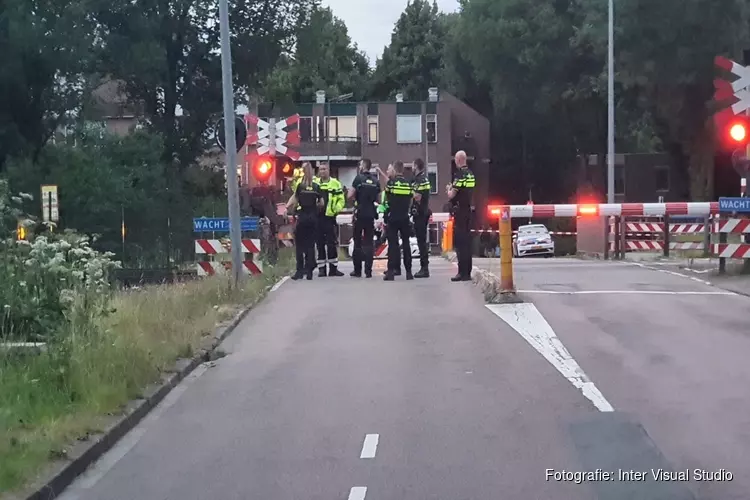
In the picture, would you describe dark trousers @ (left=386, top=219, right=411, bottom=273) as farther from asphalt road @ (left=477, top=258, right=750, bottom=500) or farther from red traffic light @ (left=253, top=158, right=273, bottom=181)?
red traffic light @ (left=253, top=158, right=273, bottom=181)

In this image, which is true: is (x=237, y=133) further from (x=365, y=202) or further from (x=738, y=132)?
(x=738, y=132)

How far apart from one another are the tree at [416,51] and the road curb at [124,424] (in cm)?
6633

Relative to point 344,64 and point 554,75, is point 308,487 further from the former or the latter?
point 344,64

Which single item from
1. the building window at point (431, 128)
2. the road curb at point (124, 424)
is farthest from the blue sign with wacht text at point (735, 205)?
the building window at point (431, 128)

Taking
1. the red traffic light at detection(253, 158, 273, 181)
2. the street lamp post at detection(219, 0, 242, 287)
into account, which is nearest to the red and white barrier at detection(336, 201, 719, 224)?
the red traffic light at detection(253, 158, 273, 181)

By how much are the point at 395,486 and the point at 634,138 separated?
217 feet

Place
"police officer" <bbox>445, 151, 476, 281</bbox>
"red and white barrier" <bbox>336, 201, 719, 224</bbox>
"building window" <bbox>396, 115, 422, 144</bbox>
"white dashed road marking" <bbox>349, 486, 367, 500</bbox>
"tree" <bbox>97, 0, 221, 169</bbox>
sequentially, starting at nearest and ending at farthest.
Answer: "white dashed road marking" <bbox>349, 486, 367, 500</bbox>
"police officer" <bbox>445, 151, 476, 281</bbox>
"red and white barrier" <bbox>336, 201, 719, 224</bbox>
"tree" <bbox>97, 0, 221, 169</bbox>
"building window" <bbox>396, 115, 422, 144</bbox>

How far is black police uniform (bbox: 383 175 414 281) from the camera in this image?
1938 cm

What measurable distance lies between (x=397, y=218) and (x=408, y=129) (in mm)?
48289

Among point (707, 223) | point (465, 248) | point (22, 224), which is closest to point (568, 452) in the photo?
point (22, 224)

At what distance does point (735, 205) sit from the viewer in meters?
19.4

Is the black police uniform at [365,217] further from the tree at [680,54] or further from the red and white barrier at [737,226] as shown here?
the tree at [680,54]

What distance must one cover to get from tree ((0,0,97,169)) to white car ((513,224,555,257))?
60.4ft

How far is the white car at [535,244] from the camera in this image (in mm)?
46562
